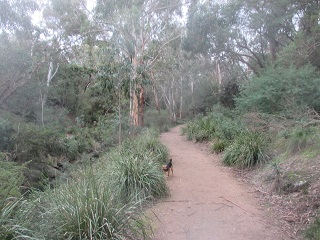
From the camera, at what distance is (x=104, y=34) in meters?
21.8

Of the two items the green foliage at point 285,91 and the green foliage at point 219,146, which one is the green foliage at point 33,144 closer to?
the green foliage at point 219,146

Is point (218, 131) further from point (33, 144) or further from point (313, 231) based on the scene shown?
point (313, 231)

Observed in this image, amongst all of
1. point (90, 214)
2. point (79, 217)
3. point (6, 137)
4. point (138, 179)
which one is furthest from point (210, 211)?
point (6, 137)

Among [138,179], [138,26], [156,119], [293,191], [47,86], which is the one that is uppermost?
[138,26]

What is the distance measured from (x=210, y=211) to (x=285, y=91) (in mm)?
9301

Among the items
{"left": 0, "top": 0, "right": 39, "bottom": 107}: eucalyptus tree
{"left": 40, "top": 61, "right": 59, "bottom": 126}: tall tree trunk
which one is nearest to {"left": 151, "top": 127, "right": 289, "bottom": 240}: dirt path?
{"left": 0, "top": 0, "right": 39, "bottom": 107}: eucalyptus tree

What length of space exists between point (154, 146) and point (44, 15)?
22415 millimetres

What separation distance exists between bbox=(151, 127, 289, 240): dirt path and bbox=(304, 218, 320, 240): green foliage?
1.40 feet

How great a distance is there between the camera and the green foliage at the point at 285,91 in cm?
1267

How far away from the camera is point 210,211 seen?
597cm

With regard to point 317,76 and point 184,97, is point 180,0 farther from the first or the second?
point 184,97

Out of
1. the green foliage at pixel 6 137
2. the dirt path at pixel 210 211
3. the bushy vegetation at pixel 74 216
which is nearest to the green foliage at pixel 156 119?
the green foliage at pixel 6 137

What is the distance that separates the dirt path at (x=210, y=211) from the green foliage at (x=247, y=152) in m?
0.54

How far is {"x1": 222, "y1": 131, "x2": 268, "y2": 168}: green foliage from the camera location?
29.7 feet
